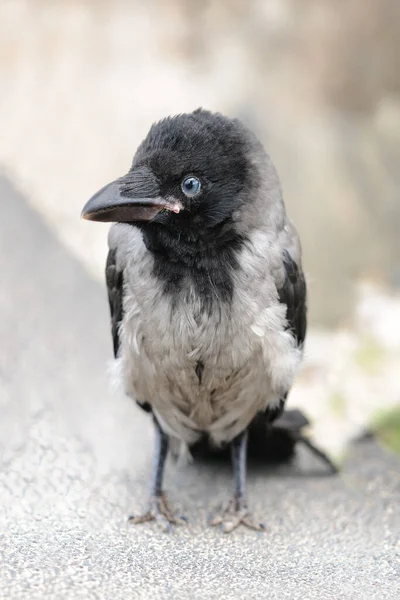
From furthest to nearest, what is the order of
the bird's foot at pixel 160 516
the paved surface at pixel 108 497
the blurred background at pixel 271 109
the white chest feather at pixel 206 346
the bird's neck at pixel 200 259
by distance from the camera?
the blurred background at pixel 271 109, the bird's foot at pixel 160 516, the white chest feather at pixel 206 346, the bird's neck at pixel 200 259, the paved surface at pixel 108 497

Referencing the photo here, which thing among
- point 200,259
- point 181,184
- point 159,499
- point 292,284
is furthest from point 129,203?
point 159,499

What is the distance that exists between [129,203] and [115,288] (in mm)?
842

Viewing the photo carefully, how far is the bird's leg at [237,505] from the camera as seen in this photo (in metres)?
4.57

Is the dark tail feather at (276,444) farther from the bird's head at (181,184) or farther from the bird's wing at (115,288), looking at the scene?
the bird's head at (181,184)

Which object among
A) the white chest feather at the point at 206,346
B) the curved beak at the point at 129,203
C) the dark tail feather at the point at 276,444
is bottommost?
the dark tail feather at the point at 276,444

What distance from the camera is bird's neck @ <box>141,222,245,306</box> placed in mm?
3988

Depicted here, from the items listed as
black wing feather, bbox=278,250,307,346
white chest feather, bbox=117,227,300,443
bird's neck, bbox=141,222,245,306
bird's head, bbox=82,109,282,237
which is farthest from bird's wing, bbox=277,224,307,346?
bird's head, bbox=82,109,282,237

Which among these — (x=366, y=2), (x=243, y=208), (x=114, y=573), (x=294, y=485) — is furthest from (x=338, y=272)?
(x=114, y=573)

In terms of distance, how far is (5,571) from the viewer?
3.42 meters

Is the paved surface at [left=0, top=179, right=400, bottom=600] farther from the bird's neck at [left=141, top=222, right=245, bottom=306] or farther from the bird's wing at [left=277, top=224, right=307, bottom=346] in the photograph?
the bird's neck at [left=141, top=222, right=245, bottom=306]

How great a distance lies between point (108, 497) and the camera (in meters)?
4.69

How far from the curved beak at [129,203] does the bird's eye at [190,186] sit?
0.25 ft

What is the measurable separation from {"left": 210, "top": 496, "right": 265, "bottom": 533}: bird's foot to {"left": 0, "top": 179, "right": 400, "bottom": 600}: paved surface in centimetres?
7

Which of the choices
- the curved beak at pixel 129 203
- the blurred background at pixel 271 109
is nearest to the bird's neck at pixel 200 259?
the curved beak at pixel 129 203
